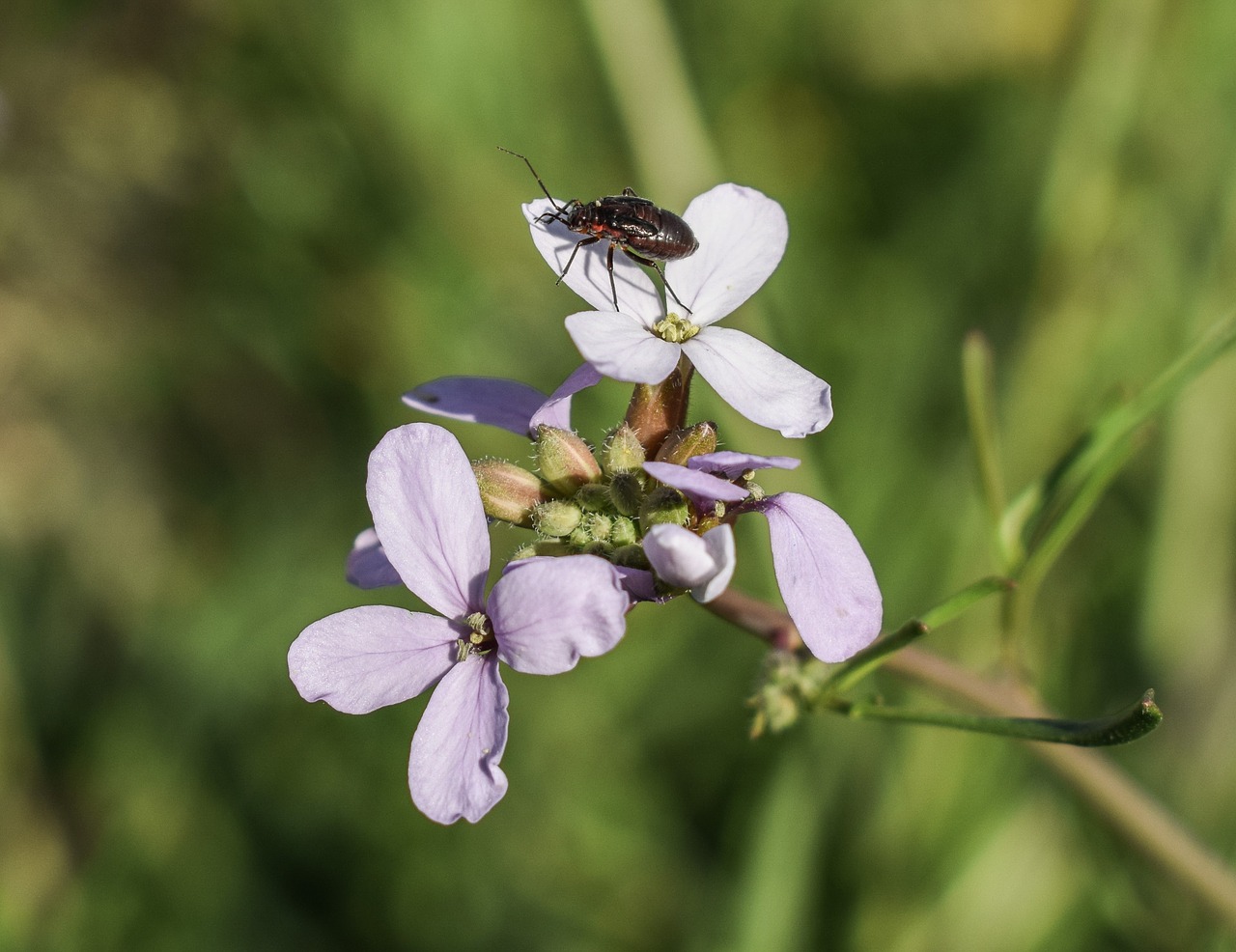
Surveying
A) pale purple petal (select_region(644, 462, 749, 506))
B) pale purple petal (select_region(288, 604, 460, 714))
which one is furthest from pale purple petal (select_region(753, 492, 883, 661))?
pale purple petal (select_region(288, 604, 460, 714))

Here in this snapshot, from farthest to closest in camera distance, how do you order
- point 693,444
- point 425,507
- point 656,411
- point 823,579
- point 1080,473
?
point 1080,473 → point 656,411 → point 693,444 → point 425,507 → point 823,579

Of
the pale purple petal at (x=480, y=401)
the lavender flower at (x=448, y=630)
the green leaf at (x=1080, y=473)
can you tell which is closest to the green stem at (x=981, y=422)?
the green leaf at (x=1080, y=473)

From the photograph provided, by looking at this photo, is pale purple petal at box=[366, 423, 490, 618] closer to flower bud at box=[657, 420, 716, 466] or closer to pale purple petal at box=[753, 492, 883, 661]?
flower bud at box=[657, 420, 716, 466]

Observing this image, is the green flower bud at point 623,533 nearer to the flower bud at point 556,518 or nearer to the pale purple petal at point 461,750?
the flower bud at point 556,518

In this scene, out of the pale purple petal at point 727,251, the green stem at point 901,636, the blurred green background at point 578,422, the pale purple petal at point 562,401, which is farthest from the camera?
the blurred green background at point 578,422

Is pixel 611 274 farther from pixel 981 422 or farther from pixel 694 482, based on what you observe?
pixel 981 422

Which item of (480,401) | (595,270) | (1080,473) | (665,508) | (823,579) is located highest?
(595,270)

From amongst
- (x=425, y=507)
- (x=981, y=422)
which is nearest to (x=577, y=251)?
(x=425, y=507)
